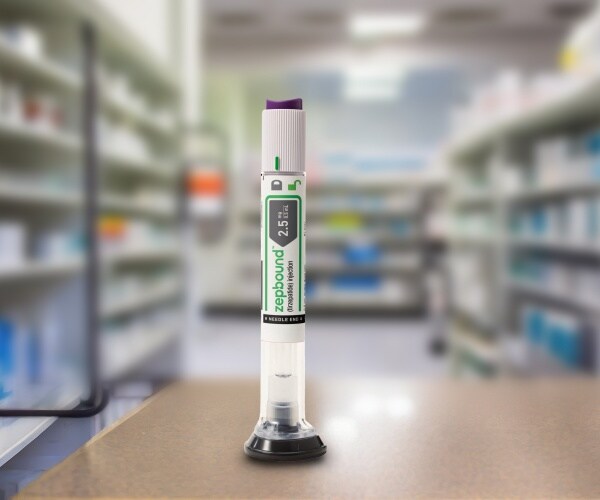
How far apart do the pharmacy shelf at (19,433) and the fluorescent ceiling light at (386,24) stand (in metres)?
8.08

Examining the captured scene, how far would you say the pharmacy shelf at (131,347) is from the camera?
4262mm

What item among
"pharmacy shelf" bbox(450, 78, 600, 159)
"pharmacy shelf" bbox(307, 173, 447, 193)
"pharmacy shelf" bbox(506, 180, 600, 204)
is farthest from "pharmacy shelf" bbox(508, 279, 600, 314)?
"pharmacy shelf" bbox(307, 173, 447, 193)

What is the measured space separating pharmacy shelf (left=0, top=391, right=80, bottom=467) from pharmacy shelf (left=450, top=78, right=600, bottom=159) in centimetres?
278

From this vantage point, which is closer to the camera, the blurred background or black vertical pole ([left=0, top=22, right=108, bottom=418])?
black vertical pole ([left=0, top=22, right=108, bottom=418])

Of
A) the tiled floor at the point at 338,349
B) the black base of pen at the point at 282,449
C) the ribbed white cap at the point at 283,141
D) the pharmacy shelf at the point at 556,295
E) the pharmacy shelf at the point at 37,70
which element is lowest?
the tiled floor at the point at 338,349

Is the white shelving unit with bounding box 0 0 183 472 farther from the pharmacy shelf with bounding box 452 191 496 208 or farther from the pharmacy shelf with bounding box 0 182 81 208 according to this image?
the pharmacy shelf with bounding box 452 191 496 208

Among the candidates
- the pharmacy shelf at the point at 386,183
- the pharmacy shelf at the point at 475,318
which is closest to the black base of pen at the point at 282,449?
the pharmacy shelf at the point at 475,318

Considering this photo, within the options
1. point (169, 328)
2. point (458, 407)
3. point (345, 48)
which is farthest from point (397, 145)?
point (458, 407)

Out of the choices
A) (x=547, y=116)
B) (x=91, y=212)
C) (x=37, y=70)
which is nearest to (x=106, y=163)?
(x=37, y=70)

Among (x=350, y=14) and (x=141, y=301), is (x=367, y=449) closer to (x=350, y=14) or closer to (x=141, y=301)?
(x=141, y=301)

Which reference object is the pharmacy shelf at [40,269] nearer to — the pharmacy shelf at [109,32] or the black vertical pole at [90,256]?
the pharmacy shelf at [109,32]

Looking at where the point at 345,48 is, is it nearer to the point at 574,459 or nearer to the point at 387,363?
the point at 387,363

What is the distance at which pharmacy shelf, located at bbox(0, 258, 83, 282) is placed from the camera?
320 centimetres

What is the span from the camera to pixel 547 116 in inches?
140
